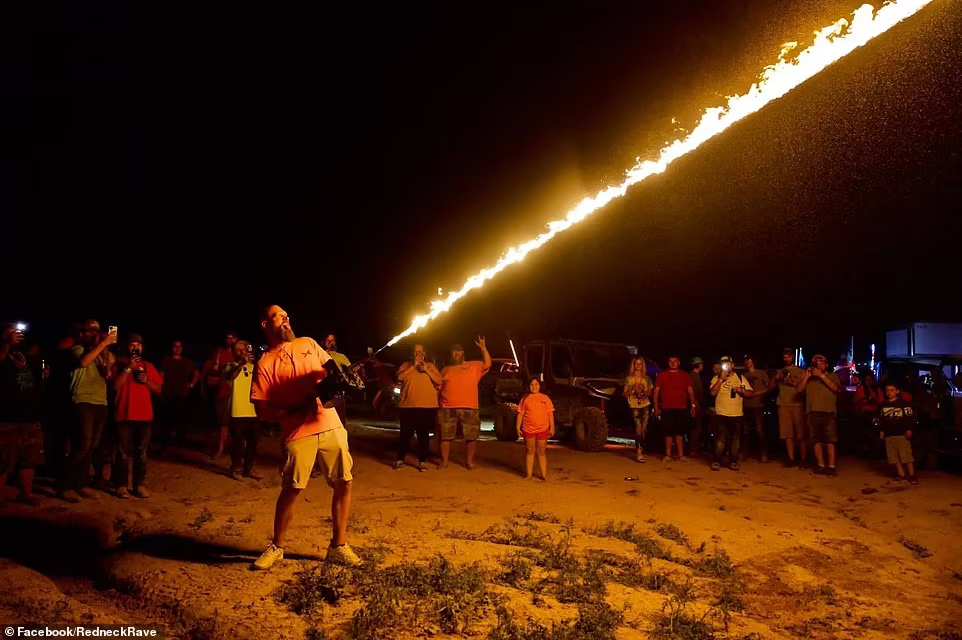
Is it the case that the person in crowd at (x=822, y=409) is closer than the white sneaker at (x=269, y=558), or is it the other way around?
the white sneaker at (x=269, y=558)

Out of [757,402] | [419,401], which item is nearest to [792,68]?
[757,402]

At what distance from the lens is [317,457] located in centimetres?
515

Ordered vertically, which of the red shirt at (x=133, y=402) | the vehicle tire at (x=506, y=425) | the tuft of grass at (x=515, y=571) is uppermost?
the red shirt at (x=133, y=402)

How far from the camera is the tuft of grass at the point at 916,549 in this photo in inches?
269

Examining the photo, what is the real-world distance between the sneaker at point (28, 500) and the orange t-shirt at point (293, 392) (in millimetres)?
3987

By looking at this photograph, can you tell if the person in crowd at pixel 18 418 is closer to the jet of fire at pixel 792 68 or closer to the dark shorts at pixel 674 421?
the jet of fire at pixel 792 68

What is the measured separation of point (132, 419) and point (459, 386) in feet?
14.6

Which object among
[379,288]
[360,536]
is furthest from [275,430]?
[379,288]

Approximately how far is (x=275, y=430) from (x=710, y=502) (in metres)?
9.09

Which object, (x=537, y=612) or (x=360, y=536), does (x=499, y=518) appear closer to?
(x=360, y=536)

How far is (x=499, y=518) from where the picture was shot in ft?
23.9

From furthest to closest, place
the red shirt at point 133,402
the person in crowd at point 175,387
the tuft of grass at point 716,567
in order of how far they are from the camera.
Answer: the person in crowd at point 175,387 < the red shirt at point 133,402 < the tuft of grass at point 716,567

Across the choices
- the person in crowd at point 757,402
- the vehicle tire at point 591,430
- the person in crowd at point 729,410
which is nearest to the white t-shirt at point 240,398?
the vehicle tire at point 591,430

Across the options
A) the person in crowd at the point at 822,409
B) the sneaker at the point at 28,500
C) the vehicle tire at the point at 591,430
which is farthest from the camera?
the vehicle tire at the point at 591,430
